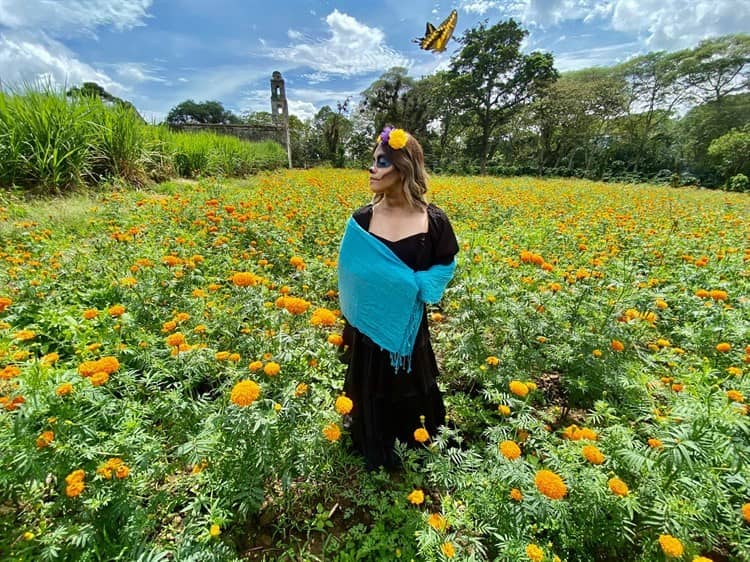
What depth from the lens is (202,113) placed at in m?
52.8

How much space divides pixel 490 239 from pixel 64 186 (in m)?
6.14

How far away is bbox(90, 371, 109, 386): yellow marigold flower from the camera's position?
40.0 inches

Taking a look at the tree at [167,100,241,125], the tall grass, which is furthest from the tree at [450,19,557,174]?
the tree at [167,100,241,125]

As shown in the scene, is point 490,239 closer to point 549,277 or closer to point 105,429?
point 549,277

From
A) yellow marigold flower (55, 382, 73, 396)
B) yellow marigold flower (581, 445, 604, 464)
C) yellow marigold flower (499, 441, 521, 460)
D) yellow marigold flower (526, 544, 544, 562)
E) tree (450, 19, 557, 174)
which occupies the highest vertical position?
tree (450, 19, 557, 174)

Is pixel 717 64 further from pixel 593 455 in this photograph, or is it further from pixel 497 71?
pixel 593 455

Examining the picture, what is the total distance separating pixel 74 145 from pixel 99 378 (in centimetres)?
575

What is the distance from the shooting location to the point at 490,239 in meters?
3.98

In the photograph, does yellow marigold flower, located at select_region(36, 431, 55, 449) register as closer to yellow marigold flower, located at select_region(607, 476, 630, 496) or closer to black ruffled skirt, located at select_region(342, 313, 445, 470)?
black ruffled skirt, located at select_region(342, 313, 445, 470)

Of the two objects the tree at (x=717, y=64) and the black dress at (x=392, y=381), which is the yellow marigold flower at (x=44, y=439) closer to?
the black dress at (x=392, y=381)

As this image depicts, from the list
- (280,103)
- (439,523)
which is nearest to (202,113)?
(280,103)

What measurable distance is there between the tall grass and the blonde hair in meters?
5.53

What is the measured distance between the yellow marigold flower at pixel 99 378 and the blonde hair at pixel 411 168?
4.53 feet

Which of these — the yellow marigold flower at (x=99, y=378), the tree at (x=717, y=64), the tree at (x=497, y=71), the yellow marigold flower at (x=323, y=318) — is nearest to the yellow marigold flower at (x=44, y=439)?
the yellow marigold flower at (x=99, y=378)
